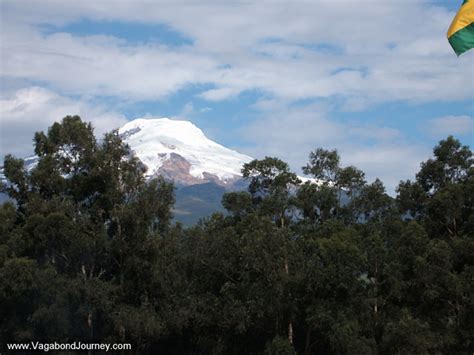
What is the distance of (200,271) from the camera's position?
43.5 meters

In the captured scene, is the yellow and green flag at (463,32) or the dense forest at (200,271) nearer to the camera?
the yellow and green flag at (463,32)

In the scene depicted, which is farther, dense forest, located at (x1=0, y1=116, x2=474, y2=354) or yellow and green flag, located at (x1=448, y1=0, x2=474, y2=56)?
dense forest, located at (x1=0, y1=116, x2=474, y2=354)

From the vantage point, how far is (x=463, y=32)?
16.2 meters

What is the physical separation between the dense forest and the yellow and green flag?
23.0m

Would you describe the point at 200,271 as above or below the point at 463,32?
below

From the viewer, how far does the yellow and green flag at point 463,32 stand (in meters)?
16.2

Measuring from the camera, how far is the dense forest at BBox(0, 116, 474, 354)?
126ft

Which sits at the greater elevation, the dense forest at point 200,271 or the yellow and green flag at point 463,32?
the yellow and green flag at point 463,32

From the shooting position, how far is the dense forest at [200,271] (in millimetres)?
38406

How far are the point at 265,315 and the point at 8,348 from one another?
46.3ft

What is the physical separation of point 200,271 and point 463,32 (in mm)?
29614

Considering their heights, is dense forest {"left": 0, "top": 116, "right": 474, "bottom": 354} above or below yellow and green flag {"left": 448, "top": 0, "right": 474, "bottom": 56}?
below

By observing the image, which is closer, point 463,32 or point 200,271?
point 463,32

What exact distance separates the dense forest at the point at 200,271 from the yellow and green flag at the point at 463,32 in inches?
904
